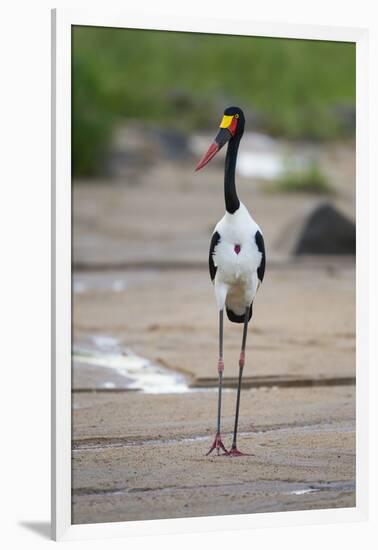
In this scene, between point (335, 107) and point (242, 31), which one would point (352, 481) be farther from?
point (335, 107)

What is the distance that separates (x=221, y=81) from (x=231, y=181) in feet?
43.6

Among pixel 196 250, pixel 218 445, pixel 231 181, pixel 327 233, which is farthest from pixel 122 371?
pixel 196 250

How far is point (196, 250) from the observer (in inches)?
424

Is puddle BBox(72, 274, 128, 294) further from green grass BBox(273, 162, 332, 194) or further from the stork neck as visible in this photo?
green grass BBox(273, 162, 332, 194)

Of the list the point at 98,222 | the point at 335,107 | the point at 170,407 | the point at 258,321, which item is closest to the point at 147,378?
the point at 170,407

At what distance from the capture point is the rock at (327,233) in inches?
396

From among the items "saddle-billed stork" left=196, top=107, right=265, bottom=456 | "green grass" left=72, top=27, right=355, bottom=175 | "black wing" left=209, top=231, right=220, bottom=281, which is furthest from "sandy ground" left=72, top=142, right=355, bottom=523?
"green grass" left=72, top=27, right=355, bottom=175

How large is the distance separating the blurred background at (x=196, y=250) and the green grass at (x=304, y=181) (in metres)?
0.02

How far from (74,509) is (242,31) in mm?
2048

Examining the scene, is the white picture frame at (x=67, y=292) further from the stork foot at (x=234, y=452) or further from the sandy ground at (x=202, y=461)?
the stork foot at (x=234, y=452)

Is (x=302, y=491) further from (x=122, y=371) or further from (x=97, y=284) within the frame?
(x=97, y=284)

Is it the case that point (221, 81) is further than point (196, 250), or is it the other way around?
point (221, 81)

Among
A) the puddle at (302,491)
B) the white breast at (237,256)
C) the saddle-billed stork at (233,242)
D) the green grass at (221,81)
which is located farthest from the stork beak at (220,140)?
the green grass at (221,81)
